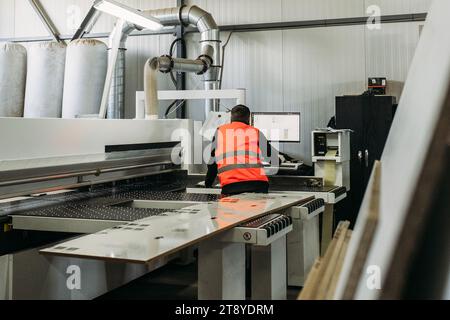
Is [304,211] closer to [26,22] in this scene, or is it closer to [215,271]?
[215,271]

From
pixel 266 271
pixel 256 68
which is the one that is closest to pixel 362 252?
pixel 266 271

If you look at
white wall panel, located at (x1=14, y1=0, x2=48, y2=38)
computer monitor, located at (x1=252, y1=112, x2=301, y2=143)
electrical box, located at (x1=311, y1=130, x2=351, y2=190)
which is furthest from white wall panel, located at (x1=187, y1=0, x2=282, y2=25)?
electrical box, located at (x1=311, y1=130, x2=351, y2=190)

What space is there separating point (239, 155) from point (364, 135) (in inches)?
79.8

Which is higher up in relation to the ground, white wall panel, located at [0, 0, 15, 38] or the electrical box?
white wall panel, located at [0, 0, 15, 38]

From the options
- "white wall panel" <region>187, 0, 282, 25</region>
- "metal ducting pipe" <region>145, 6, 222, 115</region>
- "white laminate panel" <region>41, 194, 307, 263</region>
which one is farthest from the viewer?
Answer: "white wall panel" <region>187, 0, 282, 25</region>

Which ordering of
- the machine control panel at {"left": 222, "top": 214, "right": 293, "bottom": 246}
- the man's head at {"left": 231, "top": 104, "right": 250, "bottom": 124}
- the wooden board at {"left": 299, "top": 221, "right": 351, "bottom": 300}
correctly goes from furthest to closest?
the man's head at {"left": 231, "top": 104, "right": 250, "bottom": 124} < the machine control panel at {"left": 222, "top": 214, "right": 293, "bottom": 246} < the wooden board at {"left": 299, "top": 221, "right": 351, "bottom": 300}

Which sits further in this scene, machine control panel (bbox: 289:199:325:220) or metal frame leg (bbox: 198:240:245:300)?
machine control panel (bbox: 289:199:325:220)

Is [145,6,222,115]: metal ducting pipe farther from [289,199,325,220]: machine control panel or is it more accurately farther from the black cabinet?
[289,199,325,220]: machine control panel

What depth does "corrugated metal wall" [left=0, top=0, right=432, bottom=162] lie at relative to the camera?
5.79 m

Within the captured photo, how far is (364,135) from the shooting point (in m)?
5.00

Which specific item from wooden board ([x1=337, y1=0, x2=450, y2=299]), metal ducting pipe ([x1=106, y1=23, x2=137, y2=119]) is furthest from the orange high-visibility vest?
metal ducting pipe ([x1=106, y1=23, x2=137, y2=119])

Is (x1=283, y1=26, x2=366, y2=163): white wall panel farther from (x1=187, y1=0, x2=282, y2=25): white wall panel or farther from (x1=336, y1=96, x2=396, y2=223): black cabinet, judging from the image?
(x1=336, y1=96, x2=396, y2=223): black cabinet

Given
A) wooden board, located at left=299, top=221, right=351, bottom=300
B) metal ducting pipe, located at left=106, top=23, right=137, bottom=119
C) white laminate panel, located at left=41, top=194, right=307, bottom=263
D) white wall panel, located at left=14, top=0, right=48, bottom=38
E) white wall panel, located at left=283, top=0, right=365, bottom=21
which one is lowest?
white laminate panel, located at left=41, top=194, right=307, bottom=263

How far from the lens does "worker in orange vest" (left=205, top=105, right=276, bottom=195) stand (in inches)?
134
